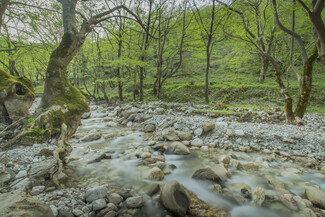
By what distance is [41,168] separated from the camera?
2832 millimetres

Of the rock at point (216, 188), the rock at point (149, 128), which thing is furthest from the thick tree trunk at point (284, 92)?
the rock at point (149, 128)

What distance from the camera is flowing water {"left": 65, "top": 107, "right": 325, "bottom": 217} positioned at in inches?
110

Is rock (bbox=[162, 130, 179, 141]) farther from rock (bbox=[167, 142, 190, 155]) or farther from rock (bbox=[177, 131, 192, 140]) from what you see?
rock (bbox=[167, 142, 190, 155])

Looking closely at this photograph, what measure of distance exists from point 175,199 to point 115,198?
1.01 meters

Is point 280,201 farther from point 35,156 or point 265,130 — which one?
point 35,156

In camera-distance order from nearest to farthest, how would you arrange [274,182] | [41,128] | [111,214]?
[111,214], [274,182], [41,128]

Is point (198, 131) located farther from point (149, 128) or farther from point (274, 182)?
point (274, 182)

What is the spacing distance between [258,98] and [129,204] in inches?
463

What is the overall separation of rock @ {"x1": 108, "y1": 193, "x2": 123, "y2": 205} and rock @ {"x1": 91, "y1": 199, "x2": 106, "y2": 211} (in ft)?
0.45

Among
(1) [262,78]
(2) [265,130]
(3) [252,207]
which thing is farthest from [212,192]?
(1) [262,78]

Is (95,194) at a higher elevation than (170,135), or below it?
below

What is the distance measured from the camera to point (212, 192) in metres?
2.98

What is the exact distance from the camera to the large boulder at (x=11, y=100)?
431cm

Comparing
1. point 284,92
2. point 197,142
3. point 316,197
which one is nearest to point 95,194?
point 197,142
